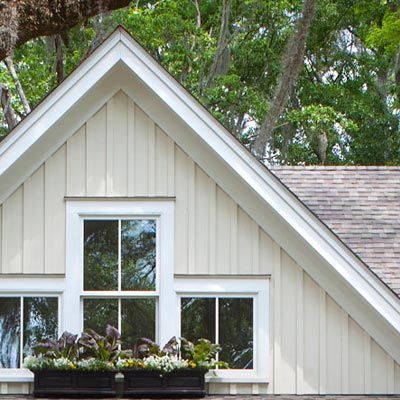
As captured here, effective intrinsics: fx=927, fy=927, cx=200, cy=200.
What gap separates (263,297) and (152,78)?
2.15 meters

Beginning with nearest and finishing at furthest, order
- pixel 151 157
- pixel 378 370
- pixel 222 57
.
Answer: pixel 378 370 → pixel 151 157 → pixel 222 57

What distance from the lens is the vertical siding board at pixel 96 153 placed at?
8289mm

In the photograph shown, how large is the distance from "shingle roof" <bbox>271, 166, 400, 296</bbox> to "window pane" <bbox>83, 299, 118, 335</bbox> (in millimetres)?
2350

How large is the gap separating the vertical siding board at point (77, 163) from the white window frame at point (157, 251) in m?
0.12

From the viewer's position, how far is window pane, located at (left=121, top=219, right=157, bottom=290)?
27.0ft

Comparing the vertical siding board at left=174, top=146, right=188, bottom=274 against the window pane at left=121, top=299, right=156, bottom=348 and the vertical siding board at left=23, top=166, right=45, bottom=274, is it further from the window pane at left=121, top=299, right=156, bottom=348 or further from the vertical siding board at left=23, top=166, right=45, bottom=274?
the vertical siding board at left=23, top=166, right=45, bottom=274

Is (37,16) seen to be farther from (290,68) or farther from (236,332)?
(290,68)

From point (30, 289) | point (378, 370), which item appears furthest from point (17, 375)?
point (378, 370)

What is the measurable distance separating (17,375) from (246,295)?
83.7 inches

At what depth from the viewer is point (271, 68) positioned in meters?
25.0

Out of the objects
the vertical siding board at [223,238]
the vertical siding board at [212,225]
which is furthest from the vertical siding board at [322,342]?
the vertical siding board at [212,225]

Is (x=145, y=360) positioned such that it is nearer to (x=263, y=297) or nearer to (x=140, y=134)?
(x=263, y=297)

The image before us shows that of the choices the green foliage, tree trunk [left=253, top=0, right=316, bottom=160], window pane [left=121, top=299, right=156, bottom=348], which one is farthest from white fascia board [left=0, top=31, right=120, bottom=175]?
the green foliage

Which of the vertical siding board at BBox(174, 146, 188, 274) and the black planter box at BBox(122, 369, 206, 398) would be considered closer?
the black planter box at BBox(122, 369, 206, 398)
